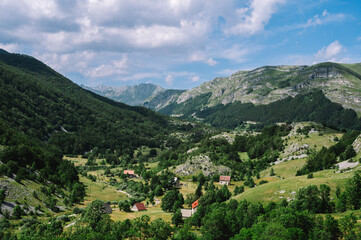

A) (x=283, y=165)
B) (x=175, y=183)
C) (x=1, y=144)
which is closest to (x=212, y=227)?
(x=175, y=183)

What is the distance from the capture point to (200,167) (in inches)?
5738

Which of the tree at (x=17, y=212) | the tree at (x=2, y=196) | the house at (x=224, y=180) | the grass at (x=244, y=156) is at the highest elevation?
the grass at (x=244, y=156)

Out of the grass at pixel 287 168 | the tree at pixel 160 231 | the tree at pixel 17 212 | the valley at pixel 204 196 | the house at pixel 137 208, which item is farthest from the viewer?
the grass at pixel 287 168

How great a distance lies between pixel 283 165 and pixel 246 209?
7311cm

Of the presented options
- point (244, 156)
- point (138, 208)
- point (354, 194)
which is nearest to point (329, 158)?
point (354, 194)

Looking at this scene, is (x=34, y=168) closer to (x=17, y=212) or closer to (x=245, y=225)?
(x=17, y=212)

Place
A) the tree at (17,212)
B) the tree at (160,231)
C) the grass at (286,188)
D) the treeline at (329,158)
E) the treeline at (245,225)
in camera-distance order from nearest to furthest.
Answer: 1. the treeline at (245,225)
2. the tree at (160,231)
3. the tree at (17,212)
4. the grass at (286,188)
5. the treeline at (329,158)

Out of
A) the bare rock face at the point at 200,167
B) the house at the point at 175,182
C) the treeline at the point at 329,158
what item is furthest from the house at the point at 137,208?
the treeline at the point at 329,158

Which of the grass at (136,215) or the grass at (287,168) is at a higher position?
the grass at (287,168)

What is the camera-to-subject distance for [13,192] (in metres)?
72.8

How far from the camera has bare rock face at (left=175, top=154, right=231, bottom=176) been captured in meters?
142

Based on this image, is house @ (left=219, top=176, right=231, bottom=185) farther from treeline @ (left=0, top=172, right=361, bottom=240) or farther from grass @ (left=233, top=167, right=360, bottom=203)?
treeline @ (left=0, top=172, right=361, bottom=240)

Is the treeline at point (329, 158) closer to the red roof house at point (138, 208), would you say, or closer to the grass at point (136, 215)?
the grass at point (136, 215)

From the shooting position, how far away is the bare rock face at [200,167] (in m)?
142
